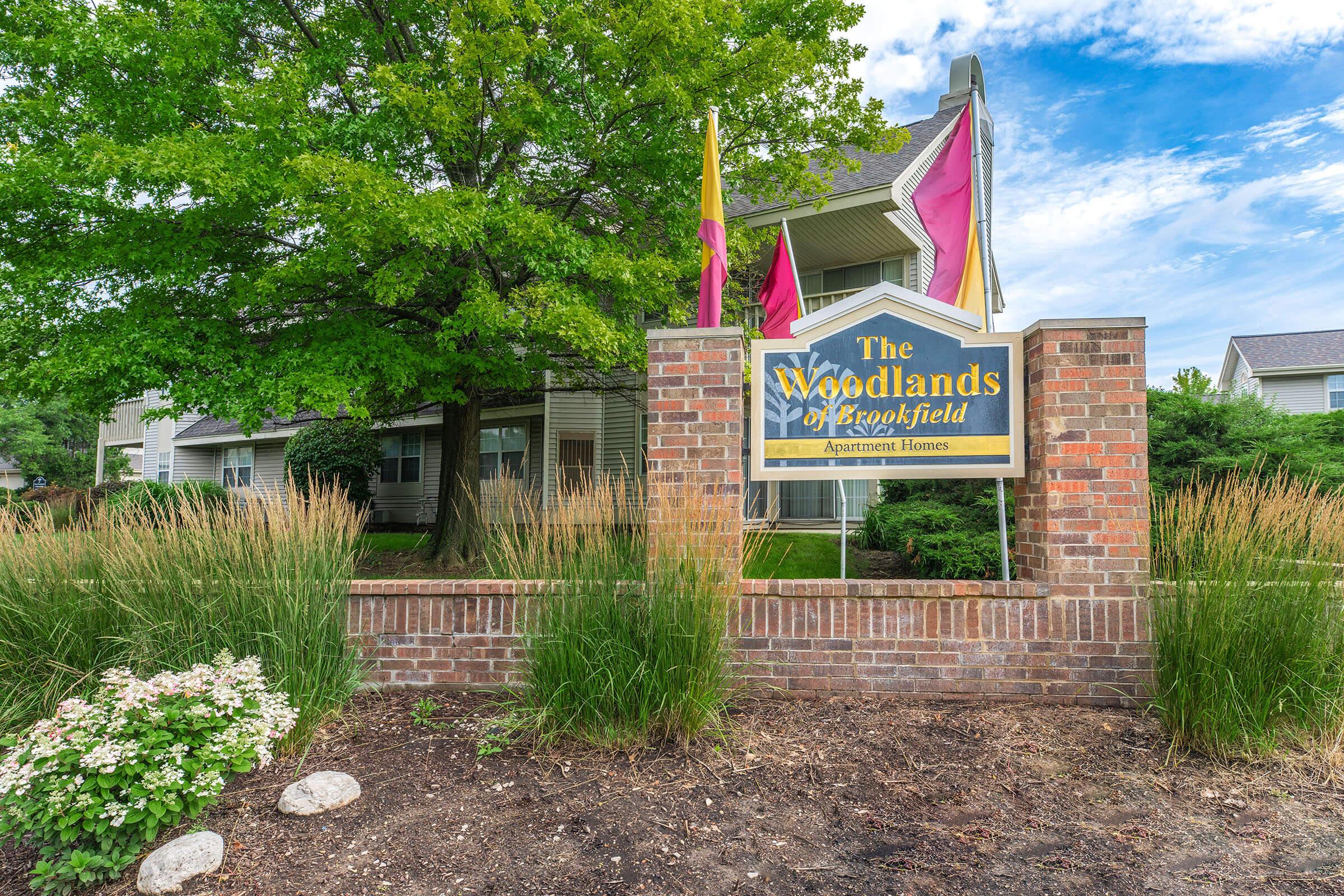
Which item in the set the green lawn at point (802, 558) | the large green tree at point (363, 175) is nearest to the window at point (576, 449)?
the large green tree at point (363, 175)

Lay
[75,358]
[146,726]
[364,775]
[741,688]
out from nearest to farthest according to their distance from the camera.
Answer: [146,726], [364,775], [741,688], [75,358]

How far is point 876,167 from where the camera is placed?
14.2m

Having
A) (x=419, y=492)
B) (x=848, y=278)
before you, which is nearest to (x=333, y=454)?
(x=419, y=492)

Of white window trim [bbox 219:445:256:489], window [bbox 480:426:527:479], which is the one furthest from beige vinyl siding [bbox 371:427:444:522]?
white window trim [bbox 219:445:256:489]

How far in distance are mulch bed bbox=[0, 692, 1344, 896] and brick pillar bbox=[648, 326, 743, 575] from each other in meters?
1.53

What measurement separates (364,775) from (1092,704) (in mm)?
4098

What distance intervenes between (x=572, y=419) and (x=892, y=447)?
39.2 ft

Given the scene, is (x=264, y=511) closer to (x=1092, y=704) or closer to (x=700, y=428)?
(x=700, y=428)

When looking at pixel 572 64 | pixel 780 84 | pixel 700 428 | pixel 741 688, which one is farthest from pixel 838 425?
pixel 572 64

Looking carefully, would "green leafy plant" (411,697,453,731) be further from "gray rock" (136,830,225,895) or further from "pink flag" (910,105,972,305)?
"pink flag" (910,105,972,305)

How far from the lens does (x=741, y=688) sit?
13.8ft

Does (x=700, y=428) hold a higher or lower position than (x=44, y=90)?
lower

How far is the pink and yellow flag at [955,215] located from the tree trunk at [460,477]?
23.3 feet

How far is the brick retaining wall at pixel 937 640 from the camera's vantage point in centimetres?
432
